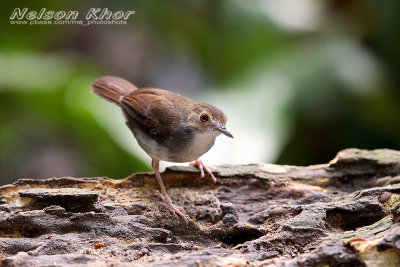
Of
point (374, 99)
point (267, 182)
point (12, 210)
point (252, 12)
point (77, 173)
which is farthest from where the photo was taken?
point (77, 173)

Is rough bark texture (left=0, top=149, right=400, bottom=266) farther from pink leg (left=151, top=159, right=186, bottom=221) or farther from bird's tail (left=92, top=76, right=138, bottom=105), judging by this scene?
bird's tail (left=92, top=76, right=138, bottom=105)

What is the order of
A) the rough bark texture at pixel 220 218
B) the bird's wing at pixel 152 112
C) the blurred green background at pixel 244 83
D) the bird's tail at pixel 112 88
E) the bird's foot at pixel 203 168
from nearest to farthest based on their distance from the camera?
the rough bark texture at pixel 220 218 → the bird's foot at pixel 203 168 → the bird's wing at pixel 152 112 → the bird's tail at pixel 112 88 → the blurred green background at pixel 244 83

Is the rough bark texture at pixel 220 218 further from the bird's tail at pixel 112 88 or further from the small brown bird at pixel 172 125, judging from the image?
the bird's tail at pixel 112 88

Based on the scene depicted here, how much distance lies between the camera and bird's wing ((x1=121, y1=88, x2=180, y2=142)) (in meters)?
4.10

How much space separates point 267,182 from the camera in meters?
3.82

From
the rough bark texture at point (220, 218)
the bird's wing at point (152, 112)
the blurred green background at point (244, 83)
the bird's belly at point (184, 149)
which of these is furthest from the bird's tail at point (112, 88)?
the rough bark texture at point (220, 218)

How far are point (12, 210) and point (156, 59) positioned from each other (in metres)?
5.98

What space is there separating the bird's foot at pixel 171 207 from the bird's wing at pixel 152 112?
66 centimetres

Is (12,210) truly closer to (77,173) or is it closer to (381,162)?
(381,162)

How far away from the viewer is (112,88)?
4734 mm

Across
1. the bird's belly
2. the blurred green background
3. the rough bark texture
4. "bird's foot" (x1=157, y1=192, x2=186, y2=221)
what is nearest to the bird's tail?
the bird's belly

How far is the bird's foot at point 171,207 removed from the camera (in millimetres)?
3330

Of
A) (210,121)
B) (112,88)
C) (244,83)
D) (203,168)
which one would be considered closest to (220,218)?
(203,168)

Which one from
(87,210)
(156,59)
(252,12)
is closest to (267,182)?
(87,210)
